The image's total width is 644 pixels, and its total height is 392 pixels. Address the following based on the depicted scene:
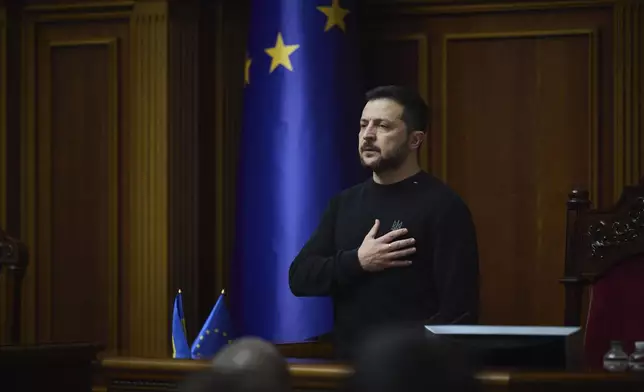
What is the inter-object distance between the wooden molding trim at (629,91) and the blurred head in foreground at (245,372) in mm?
3856

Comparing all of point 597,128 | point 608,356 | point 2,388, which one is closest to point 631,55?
point 597,128

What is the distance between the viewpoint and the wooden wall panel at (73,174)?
203 inches

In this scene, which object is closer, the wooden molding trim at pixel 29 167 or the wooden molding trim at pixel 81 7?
the wooden molding trim at pixel 81 7

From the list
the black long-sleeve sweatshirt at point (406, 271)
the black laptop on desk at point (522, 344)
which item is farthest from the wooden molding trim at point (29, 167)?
the black laptop on desk at point (522, 344)

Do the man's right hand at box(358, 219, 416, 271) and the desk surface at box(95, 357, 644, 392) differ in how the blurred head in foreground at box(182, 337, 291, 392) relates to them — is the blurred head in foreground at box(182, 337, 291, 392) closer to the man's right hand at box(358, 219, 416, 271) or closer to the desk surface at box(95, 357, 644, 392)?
the desk surface at box(95, 357, 644, 392)

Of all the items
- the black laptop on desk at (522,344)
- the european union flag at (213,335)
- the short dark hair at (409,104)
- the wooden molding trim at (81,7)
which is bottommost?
the european union flag at (213,335)

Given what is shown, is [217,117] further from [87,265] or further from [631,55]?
[631,55]

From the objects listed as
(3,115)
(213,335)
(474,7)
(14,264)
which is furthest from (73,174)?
(213,335)

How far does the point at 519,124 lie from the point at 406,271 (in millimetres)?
1798

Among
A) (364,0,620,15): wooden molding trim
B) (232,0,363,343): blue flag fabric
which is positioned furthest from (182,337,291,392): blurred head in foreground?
(364,0,620,15): wooden molding trim

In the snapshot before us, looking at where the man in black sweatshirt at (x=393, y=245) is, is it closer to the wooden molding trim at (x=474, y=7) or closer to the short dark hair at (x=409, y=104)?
the short dark hair at (x=409, y=104)

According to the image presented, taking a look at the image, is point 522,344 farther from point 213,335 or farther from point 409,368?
point 409,368

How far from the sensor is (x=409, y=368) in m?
0.89

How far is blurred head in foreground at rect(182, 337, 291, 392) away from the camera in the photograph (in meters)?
0.89
